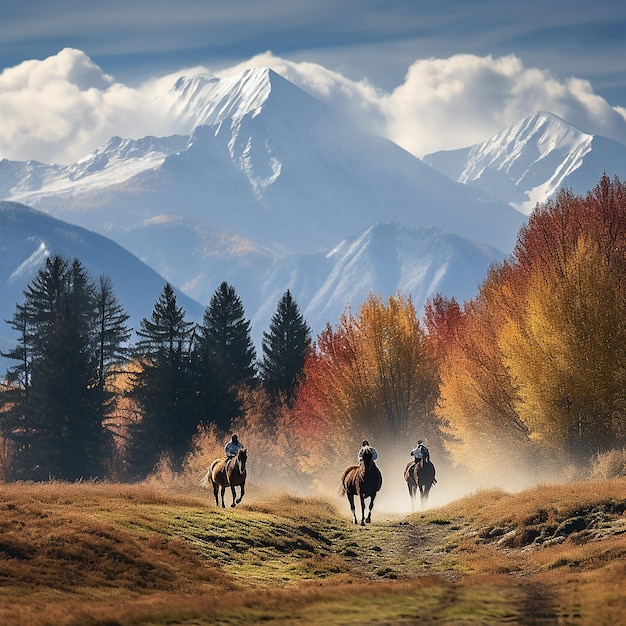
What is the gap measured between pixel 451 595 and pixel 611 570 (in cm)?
405

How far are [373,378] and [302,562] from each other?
1737 inches

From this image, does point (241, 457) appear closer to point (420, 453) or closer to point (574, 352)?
point (420, 453)

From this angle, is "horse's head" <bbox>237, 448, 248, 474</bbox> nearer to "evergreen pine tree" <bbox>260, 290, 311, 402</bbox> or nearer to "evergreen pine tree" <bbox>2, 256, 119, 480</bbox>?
"evergreen pine tree" <bbox>2, 256, 119, 480</bbox>

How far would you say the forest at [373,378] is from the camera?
5041 cm

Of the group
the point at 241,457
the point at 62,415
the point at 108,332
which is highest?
the point at 108,332

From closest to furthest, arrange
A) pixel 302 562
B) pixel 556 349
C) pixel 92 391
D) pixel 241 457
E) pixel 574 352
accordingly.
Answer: pixel 302 562 → pixel 241 457 → pixel 574 352 → pixel 556 349 → pixel 92 391

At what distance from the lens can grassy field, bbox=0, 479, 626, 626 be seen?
68.4ft

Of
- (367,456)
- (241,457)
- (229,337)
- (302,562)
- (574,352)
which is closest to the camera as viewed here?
(302,562)

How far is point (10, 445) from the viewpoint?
96750mm

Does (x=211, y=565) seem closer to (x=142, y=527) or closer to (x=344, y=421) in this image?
(x=142, y=527)

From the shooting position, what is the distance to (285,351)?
352ft

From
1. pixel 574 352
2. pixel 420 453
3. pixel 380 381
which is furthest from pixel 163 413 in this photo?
pixel 574 352

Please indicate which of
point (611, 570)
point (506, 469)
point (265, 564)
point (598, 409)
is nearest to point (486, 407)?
point (506, 469)

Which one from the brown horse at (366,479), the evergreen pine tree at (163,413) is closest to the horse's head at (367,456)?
the brown horse at (366,479)
